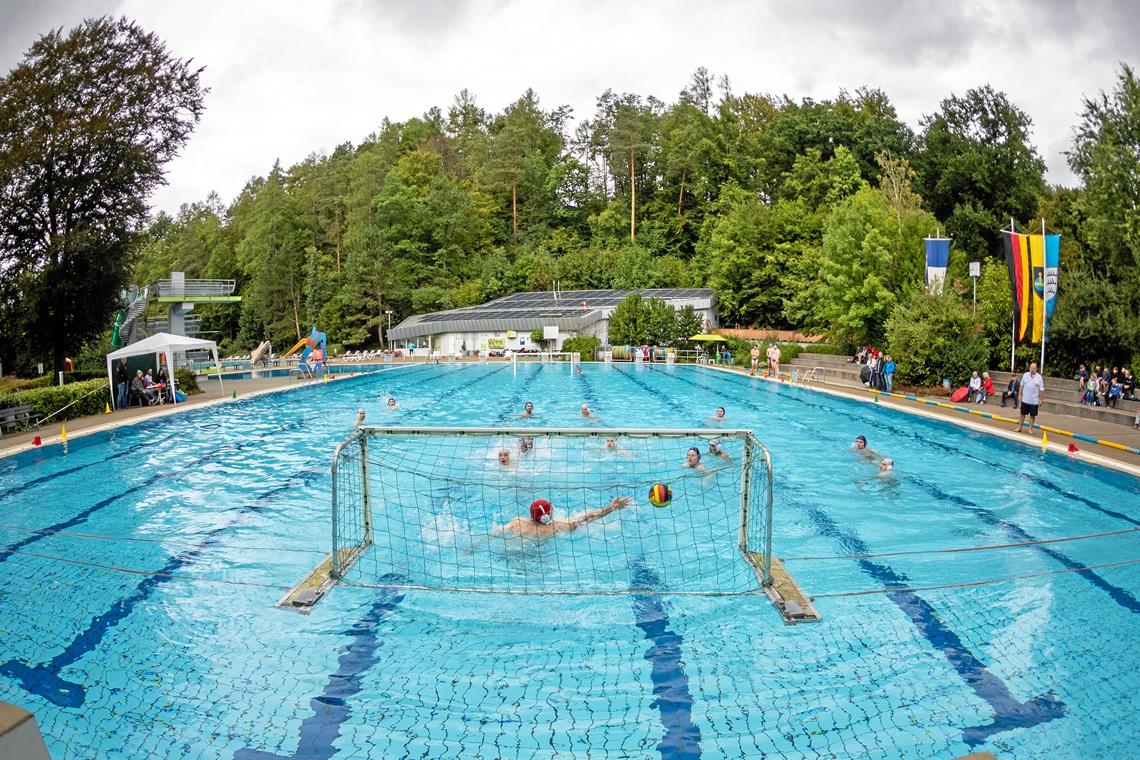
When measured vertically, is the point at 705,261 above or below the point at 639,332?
above

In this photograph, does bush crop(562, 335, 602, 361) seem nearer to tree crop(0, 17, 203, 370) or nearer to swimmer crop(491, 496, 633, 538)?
tree crop(0, 17, 203, 370)

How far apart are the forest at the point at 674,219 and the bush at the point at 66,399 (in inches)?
240

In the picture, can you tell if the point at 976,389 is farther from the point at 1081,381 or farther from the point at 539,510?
the point at 539,510

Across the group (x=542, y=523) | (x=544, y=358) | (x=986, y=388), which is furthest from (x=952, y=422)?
(x=544, y=358)

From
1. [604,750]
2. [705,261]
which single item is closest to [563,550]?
[604,750]

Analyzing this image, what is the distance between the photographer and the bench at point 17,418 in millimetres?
17078

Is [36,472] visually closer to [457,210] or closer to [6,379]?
[6,379]

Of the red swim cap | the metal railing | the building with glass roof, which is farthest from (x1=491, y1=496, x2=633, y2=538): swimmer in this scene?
the building with glass roof

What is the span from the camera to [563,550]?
9422 mm

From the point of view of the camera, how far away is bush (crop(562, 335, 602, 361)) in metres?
42.0

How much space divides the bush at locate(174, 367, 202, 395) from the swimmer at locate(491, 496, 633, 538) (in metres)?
→ 18.3

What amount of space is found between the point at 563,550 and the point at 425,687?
367 centimetres

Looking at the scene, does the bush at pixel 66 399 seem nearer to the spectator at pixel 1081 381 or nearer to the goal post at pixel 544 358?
the goal post at pixel 544 358

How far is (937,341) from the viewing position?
22.7m
